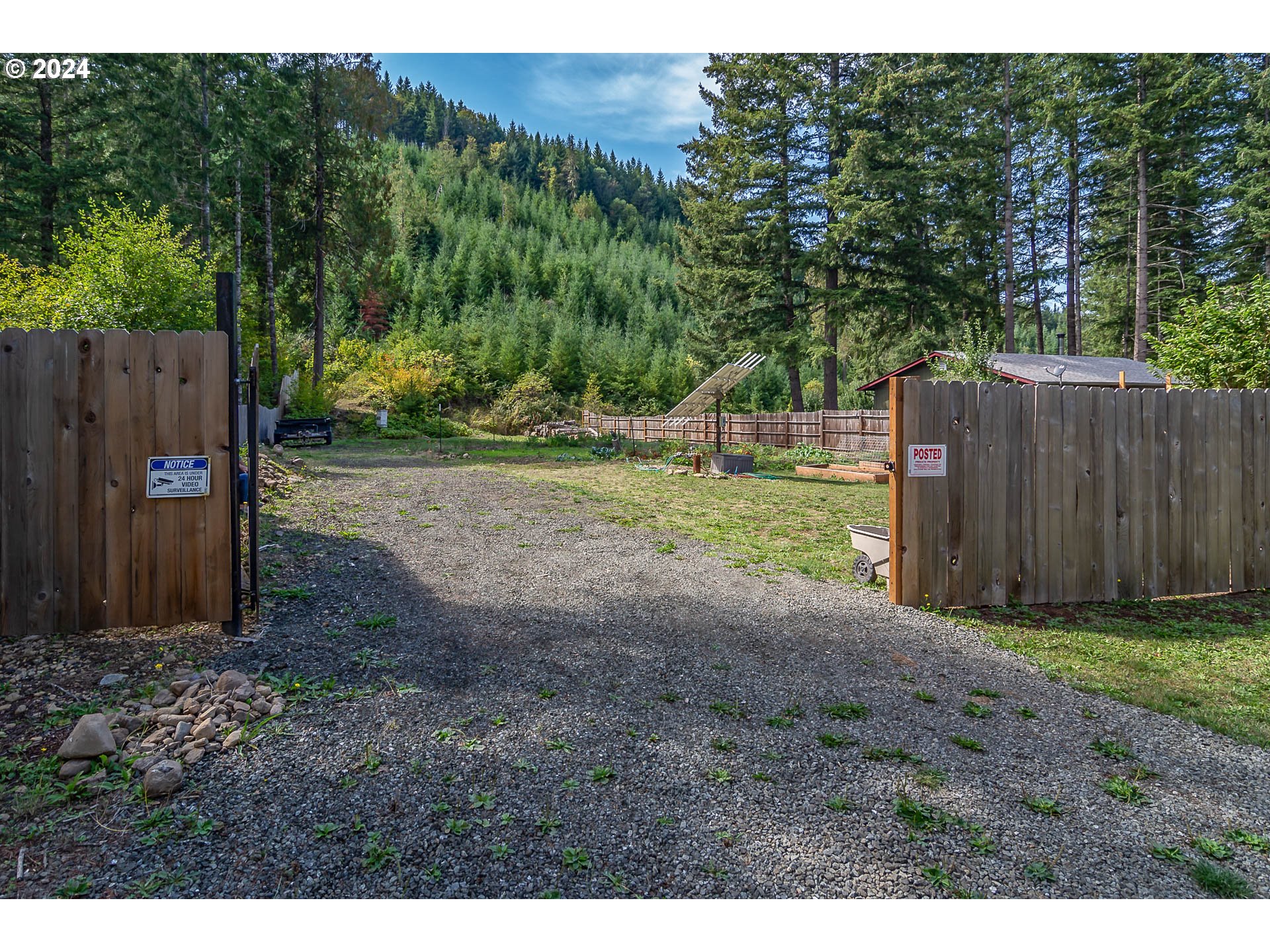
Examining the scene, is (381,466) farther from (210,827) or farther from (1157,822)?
(1157,822)

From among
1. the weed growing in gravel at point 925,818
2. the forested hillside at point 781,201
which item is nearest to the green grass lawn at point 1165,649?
the weed growing in gravel at point 925,818

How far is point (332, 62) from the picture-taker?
23.6 metres

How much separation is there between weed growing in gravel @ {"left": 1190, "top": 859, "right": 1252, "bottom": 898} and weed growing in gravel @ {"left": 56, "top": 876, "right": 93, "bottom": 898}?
3.22 metres

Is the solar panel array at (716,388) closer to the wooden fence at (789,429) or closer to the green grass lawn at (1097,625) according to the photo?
the wooden fence at (789,429)

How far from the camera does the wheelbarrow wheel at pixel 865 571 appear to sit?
5293 mm

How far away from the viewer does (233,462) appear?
11.8 feet

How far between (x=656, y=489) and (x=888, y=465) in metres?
7.33

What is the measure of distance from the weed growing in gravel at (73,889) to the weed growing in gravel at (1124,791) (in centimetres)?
334

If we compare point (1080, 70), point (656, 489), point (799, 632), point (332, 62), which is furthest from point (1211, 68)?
point (332, 62)

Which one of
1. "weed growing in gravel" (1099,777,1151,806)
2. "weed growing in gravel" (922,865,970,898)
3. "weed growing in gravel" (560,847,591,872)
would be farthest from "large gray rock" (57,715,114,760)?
"weed growing in gravel" (1099,777,1151,806)

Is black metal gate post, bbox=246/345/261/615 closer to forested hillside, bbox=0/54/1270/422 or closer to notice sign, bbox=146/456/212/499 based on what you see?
notice sign, bbox=146/456/212/499

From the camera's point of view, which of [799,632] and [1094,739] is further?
[799,632]

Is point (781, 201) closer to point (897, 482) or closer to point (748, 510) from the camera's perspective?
point (748, 510)

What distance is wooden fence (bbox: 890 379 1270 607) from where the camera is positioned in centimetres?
458
